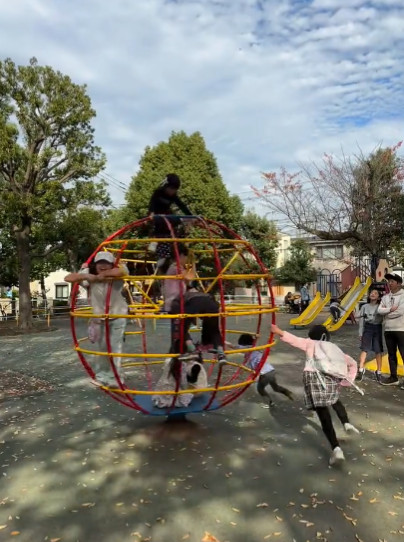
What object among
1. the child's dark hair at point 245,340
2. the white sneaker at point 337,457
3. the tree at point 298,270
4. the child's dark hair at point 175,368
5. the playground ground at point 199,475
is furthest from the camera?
the tree at point 298,270

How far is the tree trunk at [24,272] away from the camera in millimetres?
18188

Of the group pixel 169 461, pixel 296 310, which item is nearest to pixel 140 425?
pixel 169 461

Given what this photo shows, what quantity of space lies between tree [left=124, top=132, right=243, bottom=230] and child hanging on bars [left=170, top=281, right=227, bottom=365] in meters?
20.6

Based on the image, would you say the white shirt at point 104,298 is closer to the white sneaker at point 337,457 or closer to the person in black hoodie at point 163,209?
the person in black hoodie at point 163,209

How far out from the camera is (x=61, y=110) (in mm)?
17234

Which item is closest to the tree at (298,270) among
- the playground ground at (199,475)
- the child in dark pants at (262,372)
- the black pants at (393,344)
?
the black pants at (393,344)

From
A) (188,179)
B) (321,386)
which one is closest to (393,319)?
(321,386)

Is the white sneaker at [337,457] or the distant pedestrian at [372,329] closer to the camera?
the white sneaker at [337,457]

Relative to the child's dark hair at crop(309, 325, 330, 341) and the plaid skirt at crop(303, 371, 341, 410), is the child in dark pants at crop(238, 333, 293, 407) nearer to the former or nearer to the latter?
the child's dark hair at crop(309, 325, 330, 341)

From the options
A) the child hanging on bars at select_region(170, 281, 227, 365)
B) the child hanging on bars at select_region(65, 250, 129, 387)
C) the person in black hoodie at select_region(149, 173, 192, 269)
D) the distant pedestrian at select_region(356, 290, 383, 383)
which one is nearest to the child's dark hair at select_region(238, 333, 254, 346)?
the child hanging on bars at select_region(170, 281, 227, 365)

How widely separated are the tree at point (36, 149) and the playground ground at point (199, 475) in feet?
39.8

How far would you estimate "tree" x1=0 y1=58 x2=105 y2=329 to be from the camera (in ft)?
55.7

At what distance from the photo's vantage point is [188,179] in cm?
2606

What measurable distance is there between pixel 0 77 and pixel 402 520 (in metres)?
17.9
